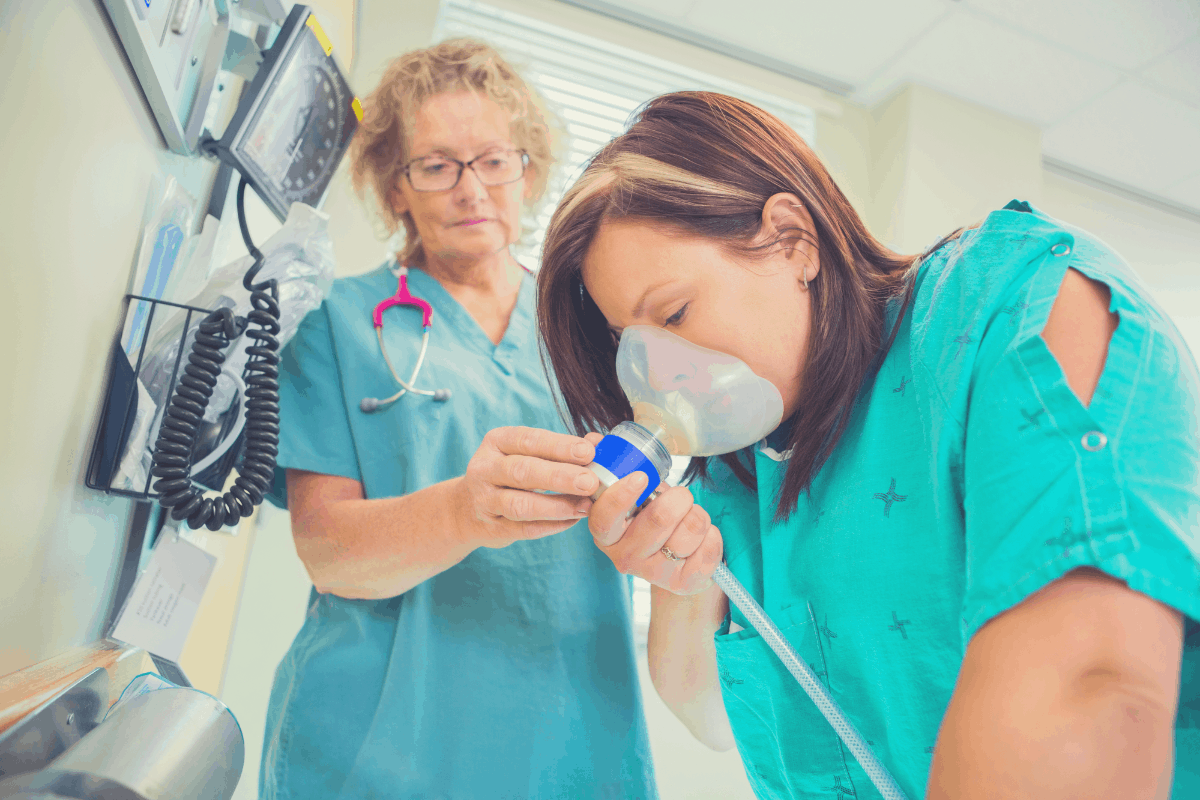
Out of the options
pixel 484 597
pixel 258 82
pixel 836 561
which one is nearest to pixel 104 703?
pixel 484 597

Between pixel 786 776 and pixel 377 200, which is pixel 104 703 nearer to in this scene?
pixel 786 776

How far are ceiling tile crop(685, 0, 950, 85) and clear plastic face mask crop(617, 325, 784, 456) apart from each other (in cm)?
233

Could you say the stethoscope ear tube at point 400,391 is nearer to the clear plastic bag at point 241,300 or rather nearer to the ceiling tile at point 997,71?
the clear plastic bag at point 241,300

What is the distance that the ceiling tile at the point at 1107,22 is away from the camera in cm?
264

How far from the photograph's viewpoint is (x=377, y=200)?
1340 mm

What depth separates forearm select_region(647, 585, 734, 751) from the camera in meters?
1.03

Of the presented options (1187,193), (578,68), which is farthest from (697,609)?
(1187,193)

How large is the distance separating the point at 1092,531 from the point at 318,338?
0.97 m

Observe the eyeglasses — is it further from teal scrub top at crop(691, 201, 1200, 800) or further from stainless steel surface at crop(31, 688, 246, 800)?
stainless steel surface at crop(31, 688, 246, 800)

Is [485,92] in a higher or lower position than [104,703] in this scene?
higher

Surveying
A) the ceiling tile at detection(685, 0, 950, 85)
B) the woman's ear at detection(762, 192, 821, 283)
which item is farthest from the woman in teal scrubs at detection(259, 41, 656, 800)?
the ceiling tile at detection(685, 0, 950, 85)

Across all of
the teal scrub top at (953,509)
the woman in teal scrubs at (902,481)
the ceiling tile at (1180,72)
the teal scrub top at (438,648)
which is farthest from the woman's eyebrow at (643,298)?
the ceiling tile at (1180,72)

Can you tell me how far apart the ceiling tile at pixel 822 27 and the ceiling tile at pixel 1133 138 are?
40.7 inches

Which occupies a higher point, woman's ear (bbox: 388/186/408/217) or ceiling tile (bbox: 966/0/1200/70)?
ceiling tile (bbox: 966/0/1200/70)
